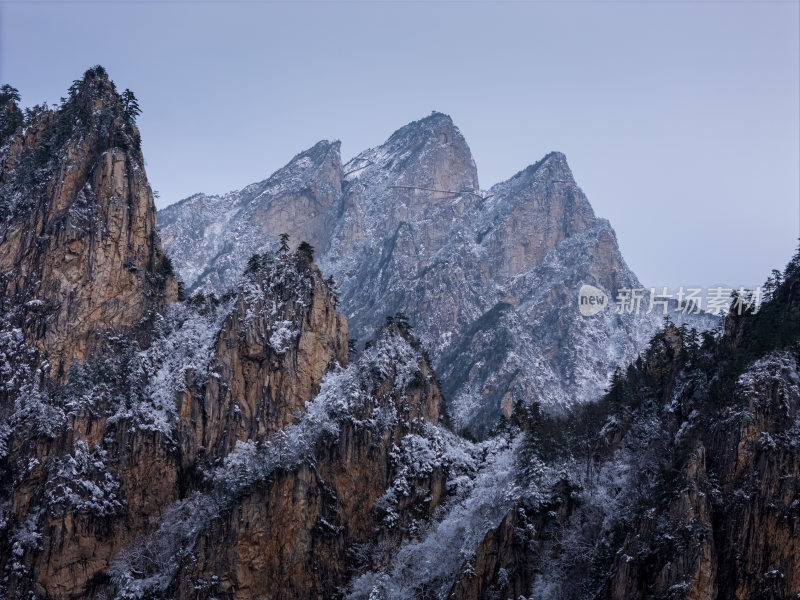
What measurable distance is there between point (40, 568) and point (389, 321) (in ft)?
166

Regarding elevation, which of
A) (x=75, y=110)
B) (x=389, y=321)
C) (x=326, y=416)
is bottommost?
(x=326, y=416)

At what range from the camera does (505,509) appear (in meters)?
105

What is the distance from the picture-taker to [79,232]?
391 feet

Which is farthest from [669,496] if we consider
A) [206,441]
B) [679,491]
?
[206,441]

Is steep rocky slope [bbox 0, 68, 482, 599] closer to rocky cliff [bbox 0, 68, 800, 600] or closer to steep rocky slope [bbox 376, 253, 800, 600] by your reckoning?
Result: rocky cliff [bbox 0, 68, 800, 600]

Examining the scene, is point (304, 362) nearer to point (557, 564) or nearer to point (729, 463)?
point (557, 564)

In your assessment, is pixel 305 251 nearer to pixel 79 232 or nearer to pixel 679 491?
pixel 79 232

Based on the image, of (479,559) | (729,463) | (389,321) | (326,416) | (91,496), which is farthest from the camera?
(389,321)

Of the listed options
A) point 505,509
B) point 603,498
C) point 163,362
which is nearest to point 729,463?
point 603,498

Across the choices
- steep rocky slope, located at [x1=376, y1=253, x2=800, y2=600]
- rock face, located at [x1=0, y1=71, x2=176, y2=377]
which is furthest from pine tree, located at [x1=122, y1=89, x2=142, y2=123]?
steep rocky slope, located at [x1=376, y1=253, x2=800, y2=600]

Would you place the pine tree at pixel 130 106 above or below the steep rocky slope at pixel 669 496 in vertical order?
above

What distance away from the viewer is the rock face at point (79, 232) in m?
116

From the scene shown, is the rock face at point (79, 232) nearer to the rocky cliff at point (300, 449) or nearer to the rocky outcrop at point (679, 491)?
the rocky cliff at point (300, 449)

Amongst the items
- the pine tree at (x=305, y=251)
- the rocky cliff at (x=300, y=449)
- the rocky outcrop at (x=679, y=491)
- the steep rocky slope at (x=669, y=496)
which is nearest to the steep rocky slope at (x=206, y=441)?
the rocky cliff at (x=300, y=449)
